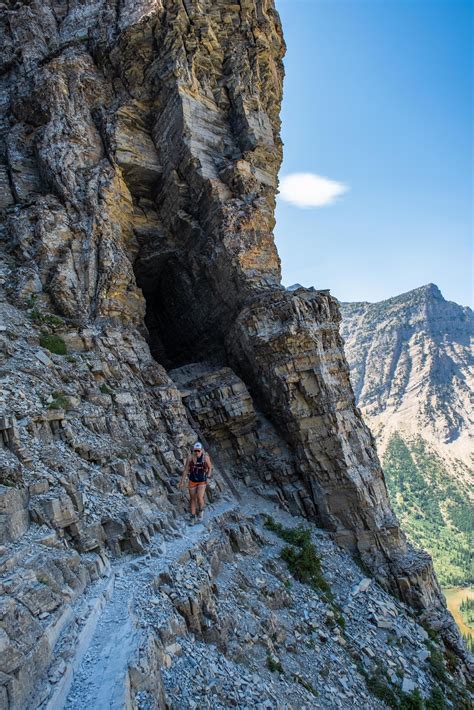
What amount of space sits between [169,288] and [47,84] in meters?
12.2

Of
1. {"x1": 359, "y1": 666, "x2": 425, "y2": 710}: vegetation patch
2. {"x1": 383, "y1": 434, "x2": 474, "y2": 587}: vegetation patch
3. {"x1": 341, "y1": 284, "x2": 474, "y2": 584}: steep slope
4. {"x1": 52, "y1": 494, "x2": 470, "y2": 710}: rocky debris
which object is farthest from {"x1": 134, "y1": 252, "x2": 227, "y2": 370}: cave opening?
{"x1": 341, "y1": 284, "x2": 474, "y2": 584}: steep slope

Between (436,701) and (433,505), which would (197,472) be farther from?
(433,505)

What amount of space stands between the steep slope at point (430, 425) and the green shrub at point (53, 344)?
103m

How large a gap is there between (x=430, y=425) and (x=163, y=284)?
15746 centimetres

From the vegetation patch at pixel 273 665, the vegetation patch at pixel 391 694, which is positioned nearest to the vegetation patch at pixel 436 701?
the vegetation patch at pixel 391 694

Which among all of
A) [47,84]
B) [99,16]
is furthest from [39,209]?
[99,16]

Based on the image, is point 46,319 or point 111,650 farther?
point 46,319

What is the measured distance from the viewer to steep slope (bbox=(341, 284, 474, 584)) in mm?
113625

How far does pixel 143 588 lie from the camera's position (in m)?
8.63

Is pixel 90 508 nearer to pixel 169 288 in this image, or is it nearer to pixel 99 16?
pixel 169 288

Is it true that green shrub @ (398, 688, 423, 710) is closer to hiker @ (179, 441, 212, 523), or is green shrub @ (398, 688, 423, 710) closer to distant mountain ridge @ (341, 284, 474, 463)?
hiker @ (179, 441, 212, 523)

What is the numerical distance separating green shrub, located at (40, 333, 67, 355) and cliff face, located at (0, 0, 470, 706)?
76 mm

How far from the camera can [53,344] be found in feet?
48.5

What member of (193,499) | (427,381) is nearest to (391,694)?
(193,499)
